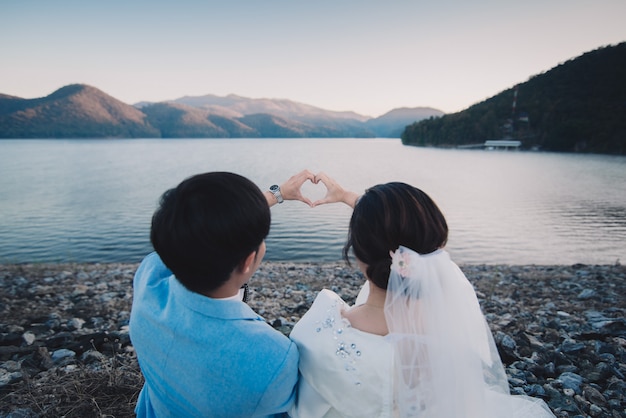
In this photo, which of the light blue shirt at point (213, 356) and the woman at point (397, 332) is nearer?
the light blue shirt at point (213, 356)

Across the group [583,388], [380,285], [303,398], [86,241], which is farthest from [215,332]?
[86,241]

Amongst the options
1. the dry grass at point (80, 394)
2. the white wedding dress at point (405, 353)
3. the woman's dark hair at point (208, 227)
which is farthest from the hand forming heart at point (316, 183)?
the dry grass at point (80, 394)

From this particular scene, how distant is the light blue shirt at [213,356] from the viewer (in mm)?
1445

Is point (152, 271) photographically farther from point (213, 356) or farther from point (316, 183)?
point (316, 183)

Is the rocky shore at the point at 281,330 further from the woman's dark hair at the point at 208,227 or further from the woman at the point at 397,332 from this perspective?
the woman's dark hair at the point at 208,227

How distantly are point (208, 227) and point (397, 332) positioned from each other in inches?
45.7

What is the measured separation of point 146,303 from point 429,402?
5.39 ft

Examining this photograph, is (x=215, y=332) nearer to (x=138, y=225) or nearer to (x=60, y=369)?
(x=60, y=369)

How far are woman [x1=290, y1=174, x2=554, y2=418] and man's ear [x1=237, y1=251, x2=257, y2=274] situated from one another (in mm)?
561

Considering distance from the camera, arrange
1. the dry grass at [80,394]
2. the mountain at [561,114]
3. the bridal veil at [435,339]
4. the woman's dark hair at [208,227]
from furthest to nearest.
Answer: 1. the mountain at [561,114]
2. the dry grass at [80,394]
3. the bridal veil at [435,339]
4. the woman's dark hair at [208,227]

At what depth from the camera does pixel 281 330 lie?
5391 millimetres

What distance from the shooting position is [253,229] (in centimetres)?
147

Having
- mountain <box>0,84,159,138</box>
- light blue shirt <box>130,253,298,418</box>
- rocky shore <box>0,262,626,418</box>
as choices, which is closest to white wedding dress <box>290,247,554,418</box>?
light blue shirt <box>130,253,298,418</box>

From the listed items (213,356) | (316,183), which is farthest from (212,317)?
(316,183)
